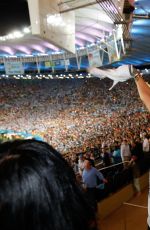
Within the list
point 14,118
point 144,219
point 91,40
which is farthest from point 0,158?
point 14,118

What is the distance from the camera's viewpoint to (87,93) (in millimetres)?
35906

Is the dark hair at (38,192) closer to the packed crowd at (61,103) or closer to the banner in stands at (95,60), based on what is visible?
the banner in stands at (95,60)

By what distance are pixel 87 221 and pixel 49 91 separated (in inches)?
1414

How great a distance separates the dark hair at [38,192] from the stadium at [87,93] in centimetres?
2

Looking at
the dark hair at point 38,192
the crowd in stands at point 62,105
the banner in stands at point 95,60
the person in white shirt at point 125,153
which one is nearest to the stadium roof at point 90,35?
the banner in stands at point 95,60

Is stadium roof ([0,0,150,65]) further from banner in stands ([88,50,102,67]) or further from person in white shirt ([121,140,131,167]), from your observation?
person in white shirt ([121,140,131,167])

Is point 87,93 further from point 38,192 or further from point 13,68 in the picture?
point 38,192

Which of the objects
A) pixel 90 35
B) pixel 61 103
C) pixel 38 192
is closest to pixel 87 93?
pixel 61 103

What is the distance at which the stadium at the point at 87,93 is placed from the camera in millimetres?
5668

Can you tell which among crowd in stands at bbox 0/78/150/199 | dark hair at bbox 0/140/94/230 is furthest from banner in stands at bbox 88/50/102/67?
dark hair at bbox 0/140/94/230

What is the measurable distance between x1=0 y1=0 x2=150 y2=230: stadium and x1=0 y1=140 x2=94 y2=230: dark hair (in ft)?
0.05

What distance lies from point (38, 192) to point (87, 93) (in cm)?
3526

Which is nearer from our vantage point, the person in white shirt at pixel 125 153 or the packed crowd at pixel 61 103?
the person in white shirt at pixel 125 153

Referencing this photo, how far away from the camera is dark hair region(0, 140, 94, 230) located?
0.72 meters
